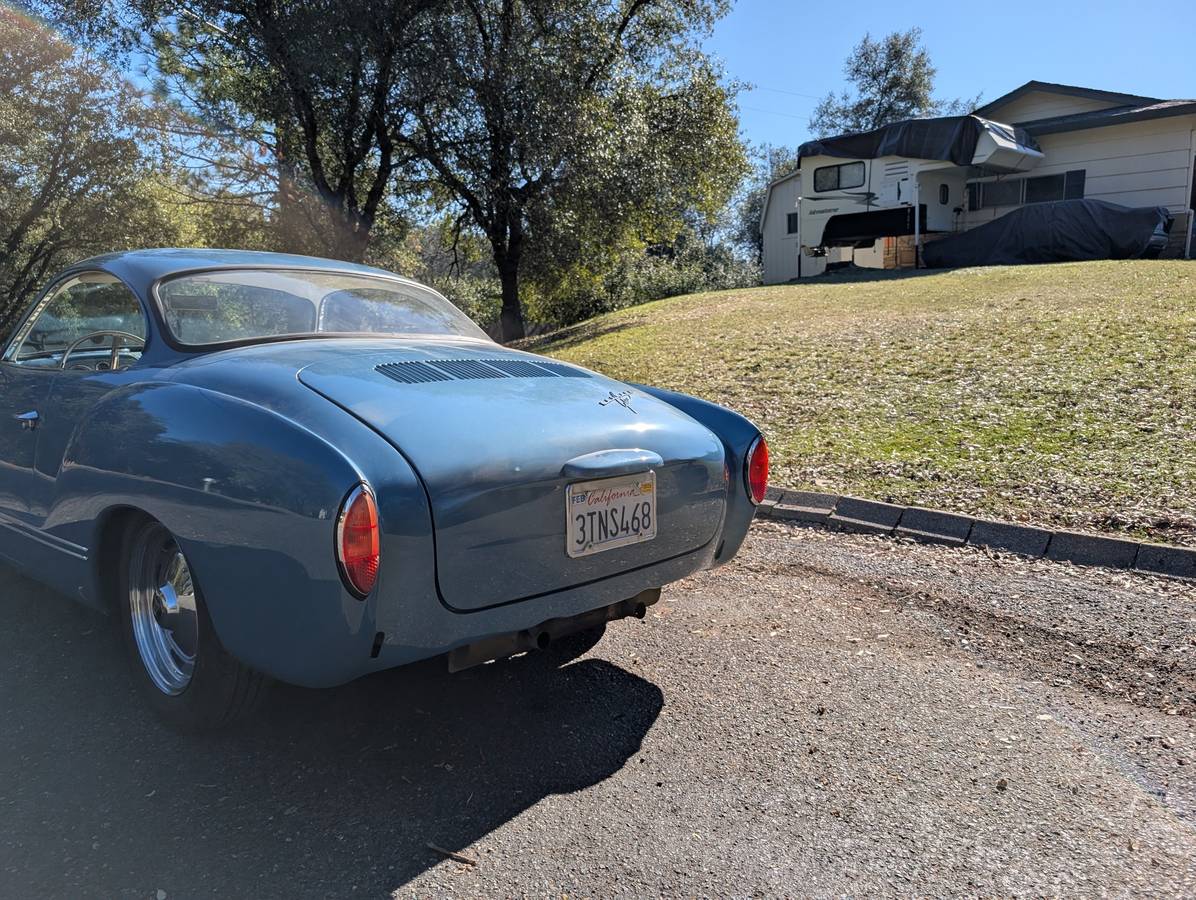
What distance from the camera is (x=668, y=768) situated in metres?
2.74

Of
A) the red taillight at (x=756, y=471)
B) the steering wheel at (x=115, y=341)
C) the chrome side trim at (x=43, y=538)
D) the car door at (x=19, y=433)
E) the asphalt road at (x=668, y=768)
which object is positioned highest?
the steering wheel at (x=115, y=341)

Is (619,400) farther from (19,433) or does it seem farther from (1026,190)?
(1026,190)

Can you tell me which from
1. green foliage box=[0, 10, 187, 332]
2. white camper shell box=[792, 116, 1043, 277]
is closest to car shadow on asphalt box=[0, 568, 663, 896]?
green foliage box=[0, 10, 187, 332]

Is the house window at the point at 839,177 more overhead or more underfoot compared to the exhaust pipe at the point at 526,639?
more overhead

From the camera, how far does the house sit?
19000 millimetres

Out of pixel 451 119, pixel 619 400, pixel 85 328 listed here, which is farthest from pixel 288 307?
pixel 451 119

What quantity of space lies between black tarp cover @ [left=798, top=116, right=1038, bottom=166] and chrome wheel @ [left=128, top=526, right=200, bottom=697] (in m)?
19.6

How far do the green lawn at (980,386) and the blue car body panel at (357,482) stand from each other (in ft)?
9.50

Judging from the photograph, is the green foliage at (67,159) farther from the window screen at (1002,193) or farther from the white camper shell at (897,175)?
the window screen at (1002,193)

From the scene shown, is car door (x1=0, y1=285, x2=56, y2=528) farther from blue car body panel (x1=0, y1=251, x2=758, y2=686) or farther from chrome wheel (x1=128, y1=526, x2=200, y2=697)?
chrome wheel (x1=128, y1=526, x2=200, y2=697)

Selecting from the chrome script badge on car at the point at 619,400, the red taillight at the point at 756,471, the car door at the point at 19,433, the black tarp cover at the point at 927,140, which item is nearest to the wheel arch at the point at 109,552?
the car door at the point at 19,433

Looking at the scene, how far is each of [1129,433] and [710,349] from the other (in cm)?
556

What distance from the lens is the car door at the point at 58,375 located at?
3.25 m

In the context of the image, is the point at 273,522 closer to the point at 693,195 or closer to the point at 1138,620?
the point at 1138,620
